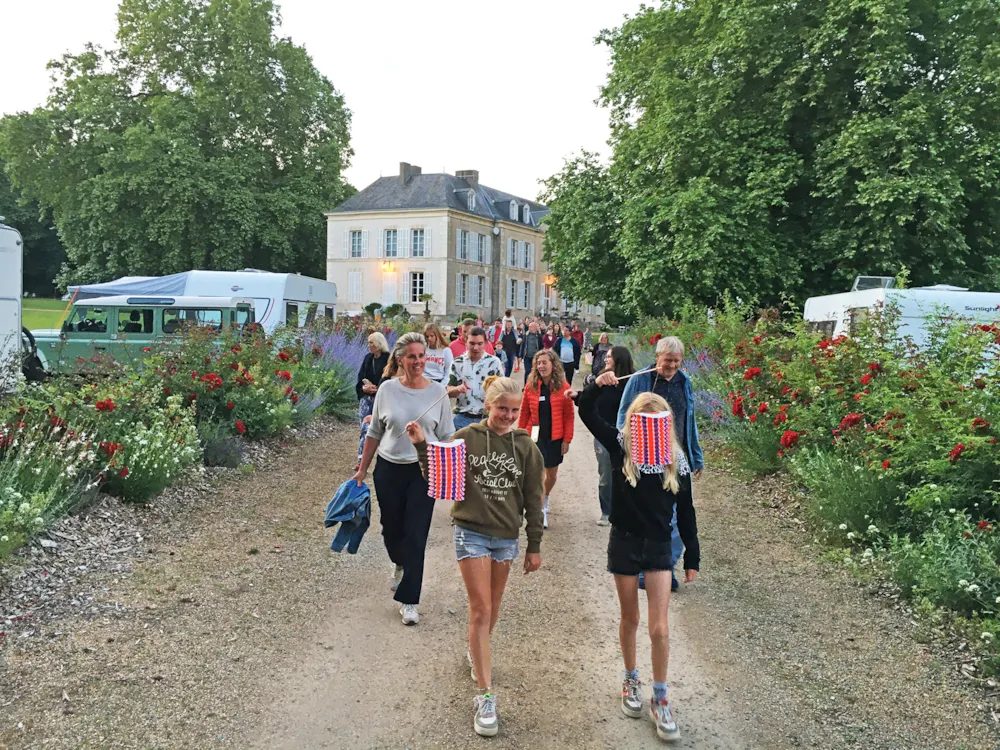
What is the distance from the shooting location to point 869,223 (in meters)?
17.3

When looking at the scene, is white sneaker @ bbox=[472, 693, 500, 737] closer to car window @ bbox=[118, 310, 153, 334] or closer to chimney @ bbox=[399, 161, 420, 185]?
car window @ bbox=[118, 310, 153, 334]

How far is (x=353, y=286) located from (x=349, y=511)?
4904cm

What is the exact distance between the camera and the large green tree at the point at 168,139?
1330 inches

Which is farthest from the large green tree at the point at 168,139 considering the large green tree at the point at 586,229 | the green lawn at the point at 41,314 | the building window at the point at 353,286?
the large green tree at the point at 586,229

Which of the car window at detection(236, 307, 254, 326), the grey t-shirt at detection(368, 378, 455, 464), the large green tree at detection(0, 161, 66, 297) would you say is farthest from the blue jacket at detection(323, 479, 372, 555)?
the large green tree at detection(0, 161, 66, 297)

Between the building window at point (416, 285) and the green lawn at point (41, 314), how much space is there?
67.6 ft

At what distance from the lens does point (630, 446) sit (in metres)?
3.78

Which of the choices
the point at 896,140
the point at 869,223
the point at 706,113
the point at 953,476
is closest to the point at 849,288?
the point at 869,223

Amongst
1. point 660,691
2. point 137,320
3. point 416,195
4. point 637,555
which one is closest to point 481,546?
point 637,555

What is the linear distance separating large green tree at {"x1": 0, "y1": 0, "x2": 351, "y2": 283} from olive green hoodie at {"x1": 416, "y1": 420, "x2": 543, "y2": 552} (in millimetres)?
33538

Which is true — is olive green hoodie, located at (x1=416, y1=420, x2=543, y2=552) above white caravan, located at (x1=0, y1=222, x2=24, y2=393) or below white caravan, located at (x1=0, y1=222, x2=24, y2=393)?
below

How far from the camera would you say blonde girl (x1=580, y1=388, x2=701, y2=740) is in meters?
3.67

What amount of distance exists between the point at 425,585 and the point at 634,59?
67.3 feet

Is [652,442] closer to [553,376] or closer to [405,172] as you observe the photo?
[553,376]
